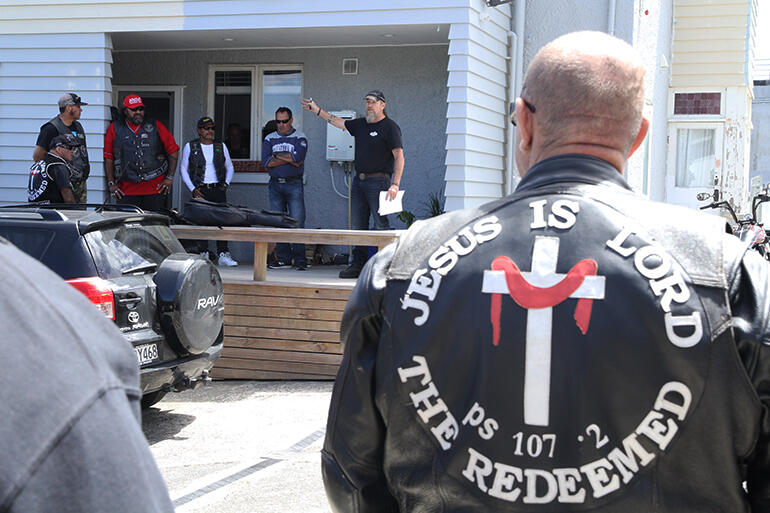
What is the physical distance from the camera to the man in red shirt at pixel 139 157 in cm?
1041

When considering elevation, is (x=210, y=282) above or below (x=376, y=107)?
below

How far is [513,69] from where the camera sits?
420 inches

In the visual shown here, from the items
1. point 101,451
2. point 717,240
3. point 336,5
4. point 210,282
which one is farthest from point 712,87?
point 101,451

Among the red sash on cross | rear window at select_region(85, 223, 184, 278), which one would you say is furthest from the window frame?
the red sash on cross

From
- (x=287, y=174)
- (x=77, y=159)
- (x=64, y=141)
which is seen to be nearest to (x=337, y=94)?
(x=287, y=174)

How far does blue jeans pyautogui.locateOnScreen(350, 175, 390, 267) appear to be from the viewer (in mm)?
9469

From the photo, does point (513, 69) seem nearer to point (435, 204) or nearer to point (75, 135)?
point (435, 204)

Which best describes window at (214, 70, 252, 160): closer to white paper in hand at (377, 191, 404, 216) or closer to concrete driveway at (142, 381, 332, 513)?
white paper in hand at (377, 191, 404, 216)

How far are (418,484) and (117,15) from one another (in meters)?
10.0

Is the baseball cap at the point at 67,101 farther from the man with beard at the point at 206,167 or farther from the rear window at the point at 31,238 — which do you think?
the rear window at the point at 31,238

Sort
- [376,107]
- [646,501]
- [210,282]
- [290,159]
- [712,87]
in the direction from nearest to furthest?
[646,501], [210,282], [376,107], [290,159], [712,87]

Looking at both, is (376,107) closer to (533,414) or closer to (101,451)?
(533,414)

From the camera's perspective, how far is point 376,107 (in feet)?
30.8

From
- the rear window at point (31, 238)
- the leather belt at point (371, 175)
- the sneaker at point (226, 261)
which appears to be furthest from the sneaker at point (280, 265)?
the rear window at point (31, 238)
